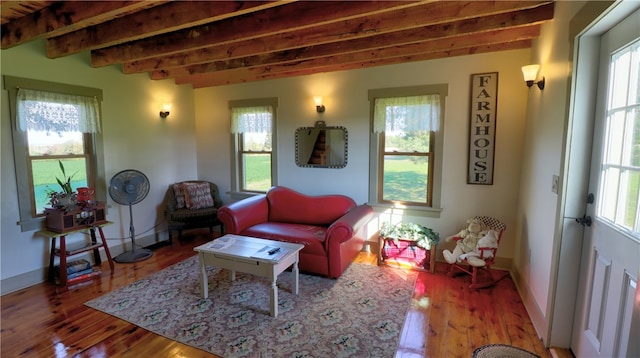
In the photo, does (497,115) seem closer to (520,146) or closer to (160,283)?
(520,146)

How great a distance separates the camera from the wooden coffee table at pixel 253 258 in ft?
7.98

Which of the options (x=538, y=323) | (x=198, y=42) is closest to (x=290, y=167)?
(x=198, y=42)

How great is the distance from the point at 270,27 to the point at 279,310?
7.85ft

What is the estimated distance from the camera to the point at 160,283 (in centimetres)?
304

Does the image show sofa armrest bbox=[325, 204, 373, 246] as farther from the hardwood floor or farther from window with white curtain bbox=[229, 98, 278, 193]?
window with white curtain bbox=[229, 98, 278, 193]

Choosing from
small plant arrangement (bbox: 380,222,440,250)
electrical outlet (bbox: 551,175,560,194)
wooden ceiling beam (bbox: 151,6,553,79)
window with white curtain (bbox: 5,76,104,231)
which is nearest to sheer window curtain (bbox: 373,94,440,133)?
wooden ceiling beam (bbox: 151,6,553,79)

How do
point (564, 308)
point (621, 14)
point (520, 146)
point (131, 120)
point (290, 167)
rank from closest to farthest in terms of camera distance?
point (621, 14) → point (564, 308) → point (520, 146) → point (131, 120) → point (290, 167)

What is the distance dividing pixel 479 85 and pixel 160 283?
4.02 metres

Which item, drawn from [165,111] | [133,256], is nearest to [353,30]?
[165,111]

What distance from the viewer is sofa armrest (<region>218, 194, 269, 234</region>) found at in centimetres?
344

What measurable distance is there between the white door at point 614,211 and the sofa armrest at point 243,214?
3.08m

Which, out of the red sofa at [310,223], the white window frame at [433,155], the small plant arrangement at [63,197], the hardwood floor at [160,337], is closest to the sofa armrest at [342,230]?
the red sofa at [310,223]

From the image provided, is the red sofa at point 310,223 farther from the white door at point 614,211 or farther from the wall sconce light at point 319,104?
the white door at point 614,211

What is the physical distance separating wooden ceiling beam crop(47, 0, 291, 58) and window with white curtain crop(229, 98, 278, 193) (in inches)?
77.1
